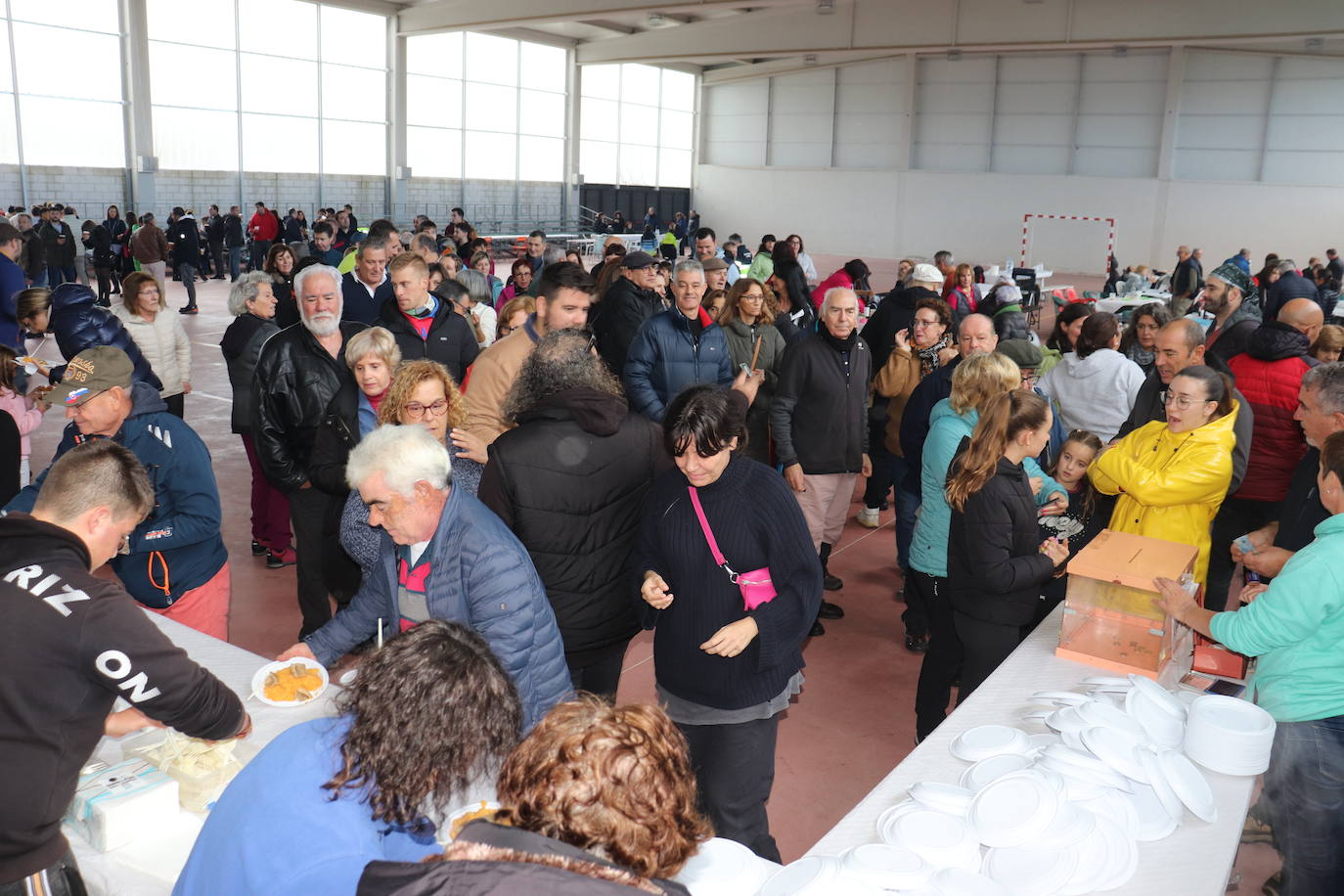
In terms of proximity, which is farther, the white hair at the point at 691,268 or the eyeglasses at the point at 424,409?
the white hair at the point at 691,268

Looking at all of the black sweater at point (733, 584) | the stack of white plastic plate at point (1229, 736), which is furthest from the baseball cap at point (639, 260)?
the stack of white plastic plate at point (1229, 736)

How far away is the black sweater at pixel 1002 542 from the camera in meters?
2.87

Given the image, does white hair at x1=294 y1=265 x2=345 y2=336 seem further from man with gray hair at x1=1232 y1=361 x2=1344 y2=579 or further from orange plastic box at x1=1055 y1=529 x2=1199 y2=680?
man with gray hair at x1=1232 y1=361 x2=1344 y2=579

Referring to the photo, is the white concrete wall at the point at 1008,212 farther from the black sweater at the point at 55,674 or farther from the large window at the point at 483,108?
the black sweater at the point at 55,674

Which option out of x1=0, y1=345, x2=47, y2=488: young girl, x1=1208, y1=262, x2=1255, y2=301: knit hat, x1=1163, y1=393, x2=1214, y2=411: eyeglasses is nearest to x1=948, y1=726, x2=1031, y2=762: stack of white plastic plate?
x1=1163, y1=393, x2=1214, y2=411: eyeglasses

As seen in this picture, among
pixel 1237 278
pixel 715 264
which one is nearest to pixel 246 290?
pixel 715 264

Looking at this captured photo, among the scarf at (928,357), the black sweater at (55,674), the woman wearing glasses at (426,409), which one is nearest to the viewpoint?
the black sweater at (55,674)

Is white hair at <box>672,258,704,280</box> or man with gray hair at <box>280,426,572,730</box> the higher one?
white hair at <box>672,258,704,280</box>

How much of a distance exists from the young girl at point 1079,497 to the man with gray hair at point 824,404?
2.94 feet

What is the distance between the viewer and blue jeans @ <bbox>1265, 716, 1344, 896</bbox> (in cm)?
232

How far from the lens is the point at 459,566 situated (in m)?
2.11

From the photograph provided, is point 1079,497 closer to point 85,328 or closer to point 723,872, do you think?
Answer: point 723,872

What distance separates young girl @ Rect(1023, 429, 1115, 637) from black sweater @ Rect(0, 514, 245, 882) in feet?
9.15

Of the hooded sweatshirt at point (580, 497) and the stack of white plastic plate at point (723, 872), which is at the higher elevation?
the hooded sweatshirt at point (580, 497)
